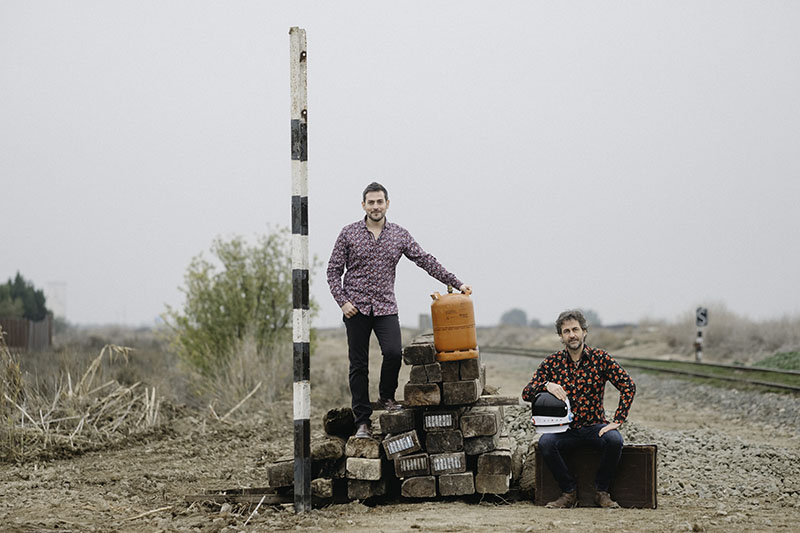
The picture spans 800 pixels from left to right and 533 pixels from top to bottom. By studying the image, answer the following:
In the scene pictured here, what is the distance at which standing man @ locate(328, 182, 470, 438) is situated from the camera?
765 centimetres

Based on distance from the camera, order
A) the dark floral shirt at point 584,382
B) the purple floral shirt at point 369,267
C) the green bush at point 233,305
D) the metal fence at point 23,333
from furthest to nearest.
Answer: the metal fence at point 23,333 < the green bush at point 233,305 < the purple floral shirt at point 369,267 < the dark floral shirt at point 584,382

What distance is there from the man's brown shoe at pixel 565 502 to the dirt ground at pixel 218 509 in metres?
0.16

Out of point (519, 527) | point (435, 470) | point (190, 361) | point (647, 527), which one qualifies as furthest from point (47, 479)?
point (190, 361)

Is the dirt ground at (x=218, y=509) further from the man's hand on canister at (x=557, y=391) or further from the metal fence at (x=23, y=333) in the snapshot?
the metal fence at (x=23, y=333)

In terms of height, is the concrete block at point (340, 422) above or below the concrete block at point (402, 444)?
above

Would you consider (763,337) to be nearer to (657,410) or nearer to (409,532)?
(657,410)

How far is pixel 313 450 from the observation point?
7781 mm

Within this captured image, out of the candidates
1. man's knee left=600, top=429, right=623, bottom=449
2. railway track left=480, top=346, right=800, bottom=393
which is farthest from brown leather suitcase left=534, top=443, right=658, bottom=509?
railway track left=480, top=346, right=800, bottom=393

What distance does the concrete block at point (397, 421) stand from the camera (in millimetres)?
7715

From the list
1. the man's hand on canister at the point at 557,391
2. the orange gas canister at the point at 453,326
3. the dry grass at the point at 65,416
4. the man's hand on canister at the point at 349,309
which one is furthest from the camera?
the dry grass at the point at 65,416

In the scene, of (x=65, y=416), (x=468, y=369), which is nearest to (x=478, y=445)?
(x=468, y=369)

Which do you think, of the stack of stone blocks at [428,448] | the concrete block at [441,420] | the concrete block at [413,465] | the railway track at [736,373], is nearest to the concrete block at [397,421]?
the stack of stone blocks at [428,448]

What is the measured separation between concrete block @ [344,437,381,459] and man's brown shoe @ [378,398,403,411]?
32cm

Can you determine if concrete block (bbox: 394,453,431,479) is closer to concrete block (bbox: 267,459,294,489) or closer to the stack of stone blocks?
the stack of stone blocks
